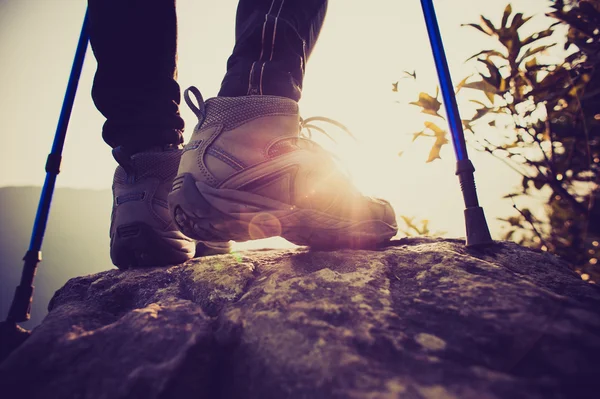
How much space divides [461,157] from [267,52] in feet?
3.34

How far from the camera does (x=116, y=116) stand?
1.47m

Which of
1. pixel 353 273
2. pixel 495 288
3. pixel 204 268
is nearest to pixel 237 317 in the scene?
pixel 353 273

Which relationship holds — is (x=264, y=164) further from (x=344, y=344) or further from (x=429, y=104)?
(x=429, y=104)

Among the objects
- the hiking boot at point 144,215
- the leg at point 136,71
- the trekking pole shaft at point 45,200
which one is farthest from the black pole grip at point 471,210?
the trekking pole shaft at point 45,200

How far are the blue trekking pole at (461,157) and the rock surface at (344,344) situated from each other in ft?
0.75

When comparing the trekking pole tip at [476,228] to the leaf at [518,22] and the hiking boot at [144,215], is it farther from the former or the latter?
the hiking boot at [144,215]

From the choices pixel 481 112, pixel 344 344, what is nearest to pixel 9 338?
pixel 344 344

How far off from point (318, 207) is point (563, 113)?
145 cm

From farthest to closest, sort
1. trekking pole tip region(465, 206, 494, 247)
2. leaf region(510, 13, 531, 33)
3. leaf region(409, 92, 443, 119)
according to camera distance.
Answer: leaf region(409, 92, 443, 119)
leaf region(510, 13, 531, 33)
trekking pole tip region(465, 206, 494, 247)

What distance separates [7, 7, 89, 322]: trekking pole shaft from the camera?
1153mm

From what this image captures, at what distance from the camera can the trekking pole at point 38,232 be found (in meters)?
0.84

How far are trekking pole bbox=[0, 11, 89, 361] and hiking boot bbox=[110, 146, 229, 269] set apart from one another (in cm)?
32

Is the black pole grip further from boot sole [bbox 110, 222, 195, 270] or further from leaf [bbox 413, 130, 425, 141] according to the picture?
boot sole [bbox 110, 222, 195, 270]

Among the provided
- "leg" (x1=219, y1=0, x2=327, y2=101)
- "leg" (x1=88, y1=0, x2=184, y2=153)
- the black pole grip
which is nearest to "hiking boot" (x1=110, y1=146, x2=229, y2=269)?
"leg" (x1=88, y1=0, x2=184, y2=153)
